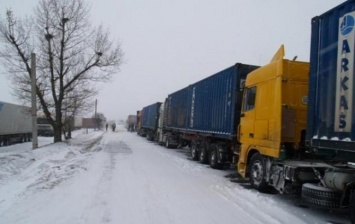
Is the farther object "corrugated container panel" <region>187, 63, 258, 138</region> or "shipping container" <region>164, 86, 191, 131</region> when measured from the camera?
"shipping container" <region>164, 86, 191, 131</region>

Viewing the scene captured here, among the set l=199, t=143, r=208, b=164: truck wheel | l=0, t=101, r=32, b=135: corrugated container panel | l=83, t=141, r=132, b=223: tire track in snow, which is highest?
l=0, t=101, r=32, b=135: corrugated container panel

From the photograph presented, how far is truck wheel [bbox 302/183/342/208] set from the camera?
6.65m

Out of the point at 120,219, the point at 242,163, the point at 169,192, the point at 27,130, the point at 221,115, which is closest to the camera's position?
the point at 120,219

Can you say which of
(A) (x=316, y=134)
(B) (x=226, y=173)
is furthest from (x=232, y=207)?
(B) (x=226, y=173)

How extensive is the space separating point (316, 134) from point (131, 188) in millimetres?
4925

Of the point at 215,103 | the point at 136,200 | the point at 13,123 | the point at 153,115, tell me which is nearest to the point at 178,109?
the point at 215,103

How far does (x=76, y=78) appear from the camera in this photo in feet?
101

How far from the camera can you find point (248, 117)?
36.6 feet

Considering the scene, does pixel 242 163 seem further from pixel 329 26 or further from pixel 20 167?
pixel 20 167

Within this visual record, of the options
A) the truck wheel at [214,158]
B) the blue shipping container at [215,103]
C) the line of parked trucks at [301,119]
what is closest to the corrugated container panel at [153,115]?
the blue shipping container at [215,103]

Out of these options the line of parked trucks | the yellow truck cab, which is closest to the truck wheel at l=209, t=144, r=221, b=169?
the line of parked trucks

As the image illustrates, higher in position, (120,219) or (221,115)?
(221,115)

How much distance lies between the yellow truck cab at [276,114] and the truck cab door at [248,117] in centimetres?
3

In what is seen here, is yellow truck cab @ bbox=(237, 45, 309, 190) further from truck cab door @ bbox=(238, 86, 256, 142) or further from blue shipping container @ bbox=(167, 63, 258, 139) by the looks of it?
blue shipping container @ bbox=(167, 63, 258, 139)
